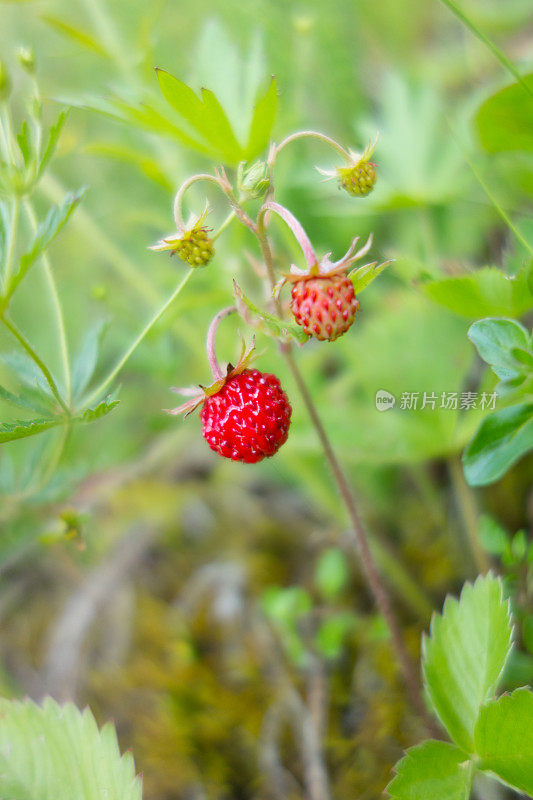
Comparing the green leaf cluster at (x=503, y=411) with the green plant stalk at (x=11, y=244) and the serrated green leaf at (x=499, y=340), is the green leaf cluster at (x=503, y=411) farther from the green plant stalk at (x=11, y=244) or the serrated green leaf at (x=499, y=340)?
the green plant stalk at (x=11, y=244)

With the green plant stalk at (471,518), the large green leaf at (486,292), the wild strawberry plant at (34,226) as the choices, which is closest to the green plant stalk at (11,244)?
the wild strawberry plant at (34,226)

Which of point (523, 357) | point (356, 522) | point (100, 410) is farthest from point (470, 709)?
point (100, 410)

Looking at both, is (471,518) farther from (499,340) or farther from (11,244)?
(11,244)

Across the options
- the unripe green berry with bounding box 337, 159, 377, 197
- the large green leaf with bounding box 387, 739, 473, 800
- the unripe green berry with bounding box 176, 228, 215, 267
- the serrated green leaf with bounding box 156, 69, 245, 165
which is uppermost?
the serrated green leaf with bounding box 156, 69, 245, 165

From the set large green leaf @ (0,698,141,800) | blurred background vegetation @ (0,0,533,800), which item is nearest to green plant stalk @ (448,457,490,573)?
blurred background vegetation @ (0,0,533,800)

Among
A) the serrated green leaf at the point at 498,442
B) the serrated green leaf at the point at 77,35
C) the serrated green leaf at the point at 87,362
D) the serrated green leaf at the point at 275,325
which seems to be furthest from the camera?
the serrated green leaf at the point at 77,35

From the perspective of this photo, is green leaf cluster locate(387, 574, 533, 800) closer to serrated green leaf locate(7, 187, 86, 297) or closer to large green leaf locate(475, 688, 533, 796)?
large green leaf locate(475, 688, 533, 796)

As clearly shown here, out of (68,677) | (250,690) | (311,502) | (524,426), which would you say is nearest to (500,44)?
(311,502)
